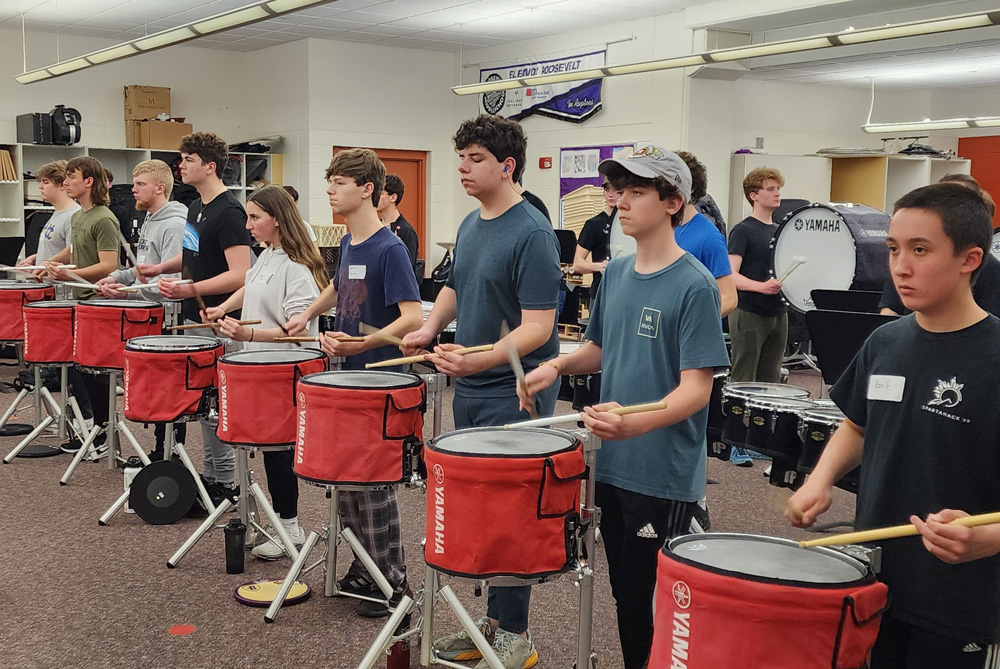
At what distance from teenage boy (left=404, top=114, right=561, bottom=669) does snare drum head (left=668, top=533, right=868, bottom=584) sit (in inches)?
37.4

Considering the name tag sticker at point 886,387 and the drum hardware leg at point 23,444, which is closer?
the name tag sticker at point 886,387

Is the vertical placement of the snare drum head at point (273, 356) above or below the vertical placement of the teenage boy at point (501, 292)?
below

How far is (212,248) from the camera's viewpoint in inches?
160

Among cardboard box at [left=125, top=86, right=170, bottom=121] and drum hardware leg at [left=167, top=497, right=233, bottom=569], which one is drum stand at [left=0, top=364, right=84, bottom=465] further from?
cardboard box at [left=125, top=86, right=170, bottom=121]

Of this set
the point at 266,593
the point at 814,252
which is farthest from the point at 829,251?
the point at 266,593

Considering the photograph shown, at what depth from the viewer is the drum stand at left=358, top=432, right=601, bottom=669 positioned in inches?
84.6

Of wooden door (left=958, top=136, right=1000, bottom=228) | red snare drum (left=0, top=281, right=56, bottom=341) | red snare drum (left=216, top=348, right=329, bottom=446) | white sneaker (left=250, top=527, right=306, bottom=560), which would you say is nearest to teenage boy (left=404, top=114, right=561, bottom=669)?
red snare drum (left=216, top=348, right=329, bottom=446)

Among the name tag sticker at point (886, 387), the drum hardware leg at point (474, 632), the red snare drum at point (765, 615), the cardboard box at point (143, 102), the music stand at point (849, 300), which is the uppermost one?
the cardboard box at point (143, 102)

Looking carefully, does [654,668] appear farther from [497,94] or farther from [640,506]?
[497,94]

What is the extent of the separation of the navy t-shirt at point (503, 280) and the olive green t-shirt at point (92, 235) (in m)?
3.22

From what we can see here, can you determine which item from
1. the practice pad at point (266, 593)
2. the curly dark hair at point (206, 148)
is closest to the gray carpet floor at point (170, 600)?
the practice pad at point (266, 593)

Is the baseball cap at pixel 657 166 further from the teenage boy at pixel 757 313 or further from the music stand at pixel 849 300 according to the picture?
the teenage boy at pixel 757 313

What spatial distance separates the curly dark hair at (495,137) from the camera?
2584 mm

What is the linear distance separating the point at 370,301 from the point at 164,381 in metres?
1.03
